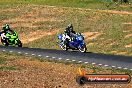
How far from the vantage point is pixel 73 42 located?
32125mm

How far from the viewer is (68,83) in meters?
17.5

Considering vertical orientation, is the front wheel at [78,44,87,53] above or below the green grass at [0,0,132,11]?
below

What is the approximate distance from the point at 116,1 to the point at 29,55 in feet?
133

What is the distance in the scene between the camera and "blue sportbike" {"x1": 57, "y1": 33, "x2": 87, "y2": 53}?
103ft

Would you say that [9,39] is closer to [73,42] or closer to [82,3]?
[73,42]

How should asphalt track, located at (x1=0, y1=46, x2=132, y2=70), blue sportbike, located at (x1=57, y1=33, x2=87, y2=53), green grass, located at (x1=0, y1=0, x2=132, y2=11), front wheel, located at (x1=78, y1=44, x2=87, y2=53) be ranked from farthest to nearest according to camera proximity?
1. green grass, located at (x1=0, y1=0, x2=132, y2=11)
2. blue sportbike, located at (x1=57, y1=33, x2=87, y2=53)
3. front wheel, located at (x1=78, y1=44, x2=87, y2=53)
4. asphalt track, located at (x1=0, y1=46, x2=132, y2=70)

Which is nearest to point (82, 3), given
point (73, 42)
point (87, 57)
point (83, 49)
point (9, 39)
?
point (9, 39)

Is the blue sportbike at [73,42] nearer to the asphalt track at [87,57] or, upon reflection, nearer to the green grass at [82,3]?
the asphalt track at [87,57]

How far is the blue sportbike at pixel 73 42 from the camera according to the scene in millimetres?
31312

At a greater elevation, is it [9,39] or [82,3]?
[82,3]

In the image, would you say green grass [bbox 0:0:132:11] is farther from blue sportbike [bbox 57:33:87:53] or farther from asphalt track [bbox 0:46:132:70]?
asphalt track [bbox 0:46:132:70]

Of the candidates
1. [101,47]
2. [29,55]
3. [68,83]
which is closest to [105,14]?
[101,47]

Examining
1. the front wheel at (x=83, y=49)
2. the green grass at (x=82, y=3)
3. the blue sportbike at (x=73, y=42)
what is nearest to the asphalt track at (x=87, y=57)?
the front wheel at (x=83, y=49)

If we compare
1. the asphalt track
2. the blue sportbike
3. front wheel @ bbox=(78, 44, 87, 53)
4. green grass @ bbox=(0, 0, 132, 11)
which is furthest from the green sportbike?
green grass @ bbox=(0, 0, 132, 11)
